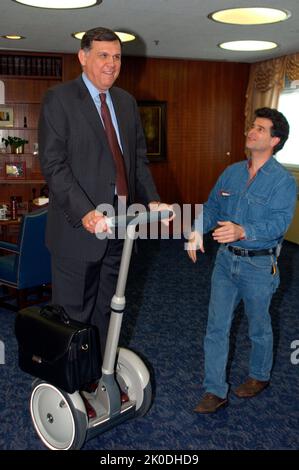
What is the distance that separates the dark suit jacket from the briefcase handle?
0.80ft

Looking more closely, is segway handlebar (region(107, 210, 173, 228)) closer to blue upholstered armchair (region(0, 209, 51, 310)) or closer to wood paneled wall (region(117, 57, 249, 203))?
blue upholstered armchair (region(0, 209, 51, 310))

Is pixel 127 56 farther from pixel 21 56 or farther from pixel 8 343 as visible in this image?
pixel 8 343

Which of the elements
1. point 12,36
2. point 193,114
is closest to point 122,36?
point 12,36

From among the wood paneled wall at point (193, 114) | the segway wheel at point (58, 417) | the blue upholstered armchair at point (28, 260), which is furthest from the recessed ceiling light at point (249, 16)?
the segway wheel at point (58, 417)

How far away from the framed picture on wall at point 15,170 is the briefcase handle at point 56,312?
15.4 ft

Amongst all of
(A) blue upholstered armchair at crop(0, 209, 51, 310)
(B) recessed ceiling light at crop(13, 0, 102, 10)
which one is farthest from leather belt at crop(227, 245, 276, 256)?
→ (B) recessed ceiling light at crop(13, 0, 102, 10)

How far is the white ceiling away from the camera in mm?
4743

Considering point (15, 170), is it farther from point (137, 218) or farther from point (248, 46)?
point (137, 218)

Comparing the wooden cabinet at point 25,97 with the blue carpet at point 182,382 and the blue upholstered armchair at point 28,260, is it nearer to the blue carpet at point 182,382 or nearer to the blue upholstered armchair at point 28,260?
the blue carpet at point 182,382

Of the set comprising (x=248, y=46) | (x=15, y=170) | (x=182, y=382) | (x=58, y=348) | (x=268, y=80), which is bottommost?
(x=182, y=382)

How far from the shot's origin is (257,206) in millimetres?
2604

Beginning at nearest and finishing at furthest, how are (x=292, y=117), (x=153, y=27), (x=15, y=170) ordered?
1. (x=153, y=27)
2. (x=15, y=170)
3. (x=292, y=117)

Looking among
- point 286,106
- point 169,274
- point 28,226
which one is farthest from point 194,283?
point 286,106

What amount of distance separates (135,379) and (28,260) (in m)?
1.85
